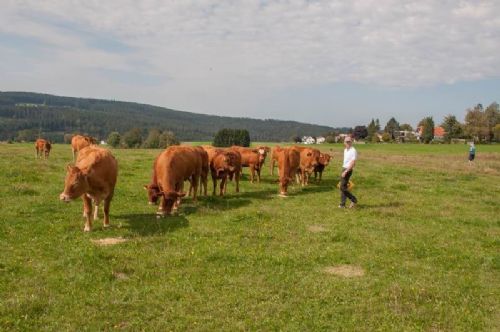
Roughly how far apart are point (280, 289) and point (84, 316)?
137 inches

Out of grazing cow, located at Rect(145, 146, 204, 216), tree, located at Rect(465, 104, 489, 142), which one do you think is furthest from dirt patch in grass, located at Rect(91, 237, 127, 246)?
tree, located at Rect(465, 104, 489, 142)

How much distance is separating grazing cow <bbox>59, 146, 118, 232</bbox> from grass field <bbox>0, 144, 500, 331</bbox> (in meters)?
0.74

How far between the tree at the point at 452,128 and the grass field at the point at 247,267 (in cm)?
11616

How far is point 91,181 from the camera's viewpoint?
11922mm

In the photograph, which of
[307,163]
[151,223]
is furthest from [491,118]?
[151,223]

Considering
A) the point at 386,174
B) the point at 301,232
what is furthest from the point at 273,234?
the point at 386,174

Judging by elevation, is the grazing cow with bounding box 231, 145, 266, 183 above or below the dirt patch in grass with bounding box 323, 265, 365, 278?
above

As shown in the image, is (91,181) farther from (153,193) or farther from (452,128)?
(452,128)

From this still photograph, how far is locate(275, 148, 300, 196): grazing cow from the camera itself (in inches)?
762

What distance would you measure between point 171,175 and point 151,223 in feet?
6.45

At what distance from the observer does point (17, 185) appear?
1780 cm

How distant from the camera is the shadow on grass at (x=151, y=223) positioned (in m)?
12.0

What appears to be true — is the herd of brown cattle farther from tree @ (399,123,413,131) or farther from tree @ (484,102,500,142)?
tree @ (399,123,413,131)

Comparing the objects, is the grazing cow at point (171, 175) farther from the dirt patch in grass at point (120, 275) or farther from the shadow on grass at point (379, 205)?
the shadow on grass at point (379, 205)
